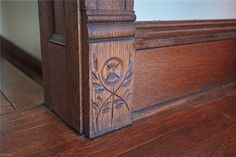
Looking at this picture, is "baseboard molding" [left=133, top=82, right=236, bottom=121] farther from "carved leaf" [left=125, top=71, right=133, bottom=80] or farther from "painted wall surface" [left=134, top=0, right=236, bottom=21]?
"painted wall surface" [left=134, top=0, right=236, bottom=21]

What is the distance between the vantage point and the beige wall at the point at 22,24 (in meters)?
1.03

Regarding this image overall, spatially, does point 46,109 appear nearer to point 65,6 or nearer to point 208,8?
point 65,6

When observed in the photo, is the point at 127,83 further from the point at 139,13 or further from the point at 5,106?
the point at 5,106

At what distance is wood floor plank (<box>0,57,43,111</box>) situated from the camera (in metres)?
0.77

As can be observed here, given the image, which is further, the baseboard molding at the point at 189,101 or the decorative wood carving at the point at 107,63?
the baseboard molding at the point at 189,101

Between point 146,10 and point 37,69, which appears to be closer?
point 146,10

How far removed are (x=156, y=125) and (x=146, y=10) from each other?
1.01 ft

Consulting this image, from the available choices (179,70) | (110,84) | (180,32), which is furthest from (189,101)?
(110,84)

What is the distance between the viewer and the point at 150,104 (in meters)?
0.70

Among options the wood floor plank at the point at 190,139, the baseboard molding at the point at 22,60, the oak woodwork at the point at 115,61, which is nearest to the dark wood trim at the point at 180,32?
the oak woodwork at the point at 115,61

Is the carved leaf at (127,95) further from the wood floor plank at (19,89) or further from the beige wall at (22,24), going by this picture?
the beige wall at (22,24)

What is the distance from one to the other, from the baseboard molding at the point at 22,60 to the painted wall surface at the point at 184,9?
518 mm

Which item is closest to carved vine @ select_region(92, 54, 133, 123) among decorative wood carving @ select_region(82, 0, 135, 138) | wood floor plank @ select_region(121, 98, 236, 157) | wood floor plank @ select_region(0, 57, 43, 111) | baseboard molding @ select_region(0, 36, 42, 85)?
decorative wood carving @ select_region(82, 0, 135, 138)

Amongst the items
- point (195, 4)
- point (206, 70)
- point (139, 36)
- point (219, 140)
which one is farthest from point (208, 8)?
point (219, 140)
